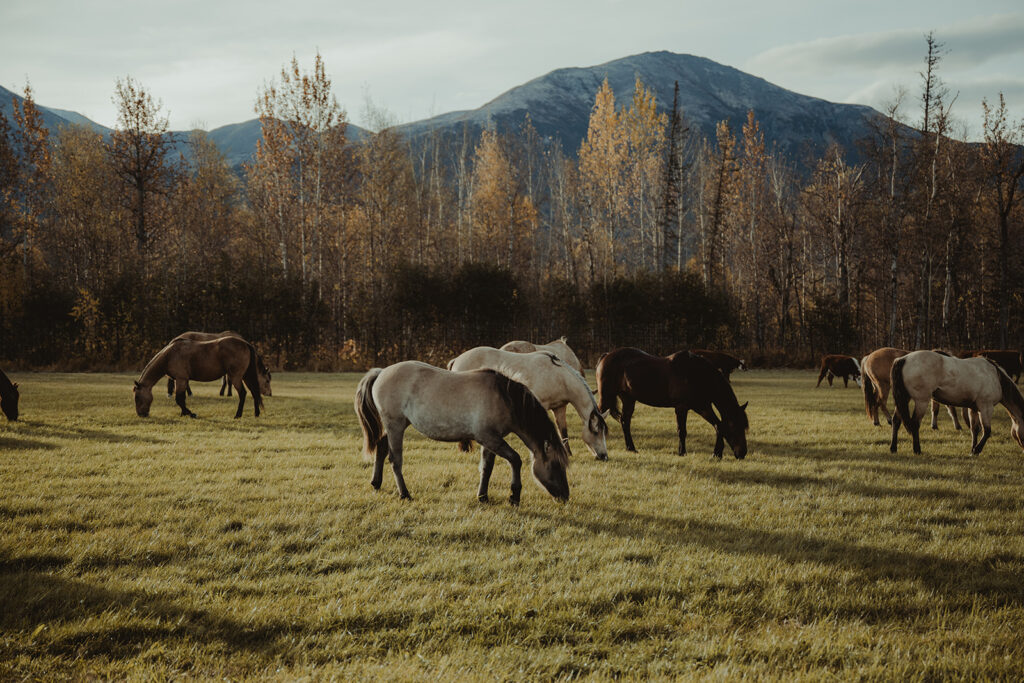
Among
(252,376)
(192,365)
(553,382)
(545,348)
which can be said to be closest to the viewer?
(553,382)

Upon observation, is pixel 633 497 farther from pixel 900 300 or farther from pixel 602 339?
pixel 900 300

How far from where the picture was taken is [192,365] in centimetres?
1163

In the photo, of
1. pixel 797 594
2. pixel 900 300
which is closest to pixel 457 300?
pixel 797 594

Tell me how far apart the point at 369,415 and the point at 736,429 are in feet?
17.8

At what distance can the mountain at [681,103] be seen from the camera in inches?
5940

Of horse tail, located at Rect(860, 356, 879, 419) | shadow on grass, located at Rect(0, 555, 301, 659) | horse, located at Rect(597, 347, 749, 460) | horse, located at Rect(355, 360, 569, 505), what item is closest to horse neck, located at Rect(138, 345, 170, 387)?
horse, located at Rect(355, 360, 569, 505)

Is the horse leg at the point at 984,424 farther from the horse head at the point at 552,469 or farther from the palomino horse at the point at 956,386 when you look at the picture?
the horse head at the point at 552,469

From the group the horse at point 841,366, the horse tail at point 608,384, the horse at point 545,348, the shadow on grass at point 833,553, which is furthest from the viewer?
the horse at point 841,366

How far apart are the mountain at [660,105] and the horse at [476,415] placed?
136147 millimetres

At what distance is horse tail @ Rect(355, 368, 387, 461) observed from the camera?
6258 mm

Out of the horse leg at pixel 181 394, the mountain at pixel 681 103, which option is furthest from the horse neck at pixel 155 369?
the mountain at pixel 681 103

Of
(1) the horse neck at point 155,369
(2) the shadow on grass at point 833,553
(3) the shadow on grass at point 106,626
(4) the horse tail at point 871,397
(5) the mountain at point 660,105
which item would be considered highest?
(5) the mountain at point 660,105

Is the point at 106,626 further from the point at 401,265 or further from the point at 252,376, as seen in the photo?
the point at 401,265

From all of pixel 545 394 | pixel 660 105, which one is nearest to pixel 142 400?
pixel 545 394
